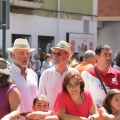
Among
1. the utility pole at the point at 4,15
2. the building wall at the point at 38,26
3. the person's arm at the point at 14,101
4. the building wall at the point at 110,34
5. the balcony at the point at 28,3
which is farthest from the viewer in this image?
the building wall at the point at 110,34

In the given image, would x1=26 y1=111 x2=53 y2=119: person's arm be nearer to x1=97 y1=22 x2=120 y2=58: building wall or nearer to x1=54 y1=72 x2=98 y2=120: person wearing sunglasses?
x1=54 y1=72 x2=98 y2=120: person wearing sunglasses

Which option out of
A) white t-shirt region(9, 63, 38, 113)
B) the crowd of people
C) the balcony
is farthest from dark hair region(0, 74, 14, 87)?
the balcony

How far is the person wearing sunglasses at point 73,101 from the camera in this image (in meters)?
5.55

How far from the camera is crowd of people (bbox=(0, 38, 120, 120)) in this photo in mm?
4906

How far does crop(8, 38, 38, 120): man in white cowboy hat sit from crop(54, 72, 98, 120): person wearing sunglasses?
407mm

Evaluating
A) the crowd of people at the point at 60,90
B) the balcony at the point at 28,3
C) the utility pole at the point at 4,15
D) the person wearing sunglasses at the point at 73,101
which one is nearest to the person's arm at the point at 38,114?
the crowd of people at the point at 60,90

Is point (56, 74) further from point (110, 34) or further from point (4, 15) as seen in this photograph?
point (110, 34)

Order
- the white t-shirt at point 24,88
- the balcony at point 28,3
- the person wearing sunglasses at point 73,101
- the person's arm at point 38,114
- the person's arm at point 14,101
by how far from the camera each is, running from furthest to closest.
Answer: the balcony at point 28,3 → the white t-shirt at point 24,88 → the person wearing sunglasses at point 73,101 → the person's arm at point 38,114 → the person's arm at point 14,101

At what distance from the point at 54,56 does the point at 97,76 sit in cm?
67

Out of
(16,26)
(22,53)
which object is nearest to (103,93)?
(22,53)

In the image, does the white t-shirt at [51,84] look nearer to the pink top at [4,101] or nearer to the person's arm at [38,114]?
the person's arm at [38,114]

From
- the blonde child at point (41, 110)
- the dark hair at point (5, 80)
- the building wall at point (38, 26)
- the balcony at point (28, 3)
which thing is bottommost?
the blonde child at point (41, 110)

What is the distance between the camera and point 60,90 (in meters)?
5.80

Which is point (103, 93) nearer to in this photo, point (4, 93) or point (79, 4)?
point (4, 93)
